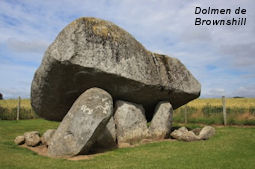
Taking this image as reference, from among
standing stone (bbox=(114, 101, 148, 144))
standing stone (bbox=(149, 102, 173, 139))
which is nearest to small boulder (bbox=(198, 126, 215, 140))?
standing stone (bbox=(149, 102, 173, 139))

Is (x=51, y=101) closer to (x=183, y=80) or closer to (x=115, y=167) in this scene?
(x=115, y=167)

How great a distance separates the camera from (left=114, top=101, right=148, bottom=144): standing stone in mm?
9305

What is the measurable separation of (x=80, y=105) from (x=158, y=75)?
3403 mm

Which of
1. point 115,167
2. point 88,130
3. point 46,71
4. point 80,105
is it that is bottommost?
point 115,167

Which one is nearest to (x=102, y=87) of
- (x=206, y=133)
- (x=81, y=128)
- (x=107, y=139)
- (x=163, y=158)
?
(x=107, y=139)

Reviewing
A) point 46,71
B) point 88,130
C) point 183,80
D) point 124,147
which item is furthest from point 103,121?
point 183,80

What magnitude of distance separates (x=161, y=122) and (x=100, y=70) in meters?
3.76

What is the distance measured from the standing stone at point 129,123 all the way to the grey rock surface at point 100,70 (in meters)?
0.46

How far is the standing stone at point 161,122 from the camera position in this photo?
10142 millimetres

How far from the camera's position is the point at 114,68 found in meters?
8.37

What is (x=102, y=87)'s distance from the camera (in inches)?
355

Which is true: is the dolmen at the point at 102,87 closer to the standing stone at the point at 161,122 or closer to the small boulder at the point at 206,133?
the standing stone at the point at 161,122

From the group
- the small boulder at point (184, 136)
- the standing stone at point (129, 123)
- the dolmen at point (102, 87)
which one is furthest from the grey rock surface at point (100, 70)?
the small boulder at point (184, 136)

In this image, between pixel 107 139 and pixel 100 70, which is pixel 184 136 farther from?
pixel 100 70
